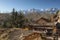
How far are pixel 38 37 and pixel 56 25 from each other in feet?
40.7

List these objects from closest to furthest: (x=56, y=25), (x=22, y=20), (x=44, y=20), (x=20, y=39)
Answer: (x=20, y=39), (x=56, y=25), (x=22, y=20), (x=44, y=20)

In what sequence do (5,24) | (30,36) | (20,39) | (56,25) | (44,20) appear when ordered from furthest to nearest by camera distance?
1. (44,20)
2. (5,24)
3. (56,25)
4. (30,36)
5. (20,39)

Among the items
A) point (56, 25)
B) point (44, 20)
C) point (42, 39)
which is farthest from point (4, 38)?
point (44, 20)

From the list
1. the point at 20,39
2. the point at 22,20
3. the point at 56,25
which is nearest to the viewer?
the point at 20,39

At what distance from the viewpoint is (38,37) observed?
15.9m

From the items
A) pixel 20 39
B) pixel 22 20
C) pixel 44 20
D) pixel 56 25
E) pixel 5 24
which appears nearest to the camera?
pixel 20 39

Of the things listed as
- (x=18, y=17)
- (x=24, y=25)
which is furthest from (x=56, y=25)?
(x=18, y=17)

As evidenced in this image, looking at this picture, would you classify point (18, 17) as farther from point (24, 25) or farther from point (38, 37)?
point (38, 37)

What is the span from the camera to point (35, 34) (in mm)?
15734

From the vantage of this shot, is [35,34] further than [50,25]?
No

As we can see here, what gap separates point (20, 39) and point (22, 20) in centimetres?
1848

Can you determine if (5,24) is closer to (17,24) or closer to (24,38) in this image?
(17,24)

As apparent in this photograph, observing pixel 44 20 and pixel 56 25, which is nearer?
pixel 56 25

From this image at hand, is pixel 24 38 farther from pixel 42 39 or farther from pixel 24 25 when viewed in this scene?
pixel 24 25
